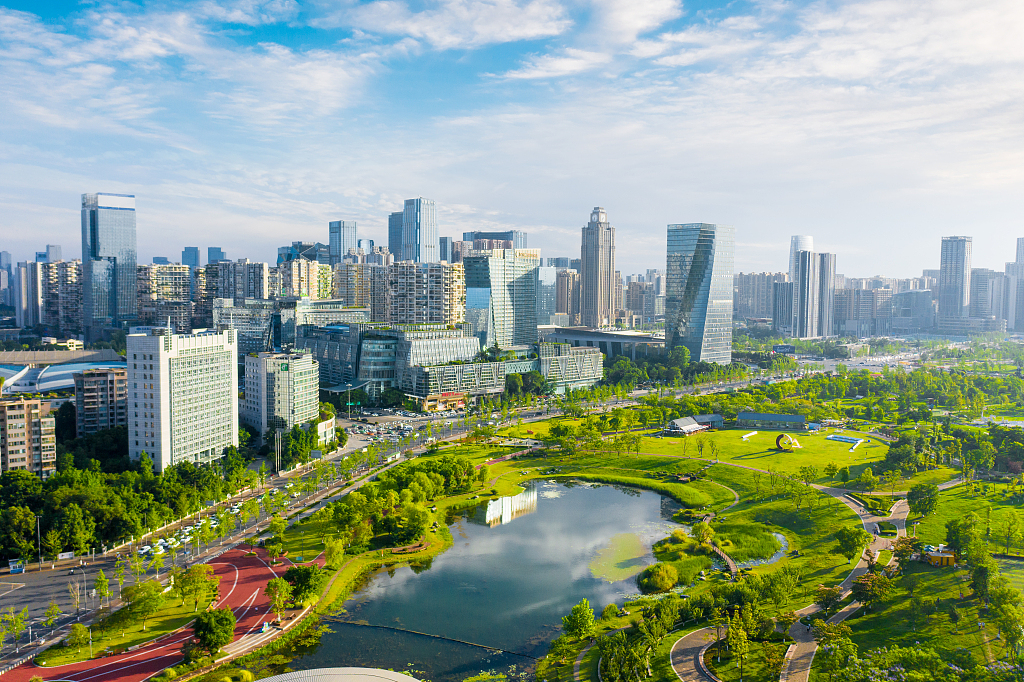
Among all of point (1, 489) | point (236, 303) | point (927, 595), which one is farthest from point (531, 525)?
point (236, 303)

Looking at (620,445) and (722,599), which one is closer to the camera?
(722,599)

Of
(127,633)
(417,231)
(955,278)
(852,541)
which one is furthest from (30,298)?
(955,278)

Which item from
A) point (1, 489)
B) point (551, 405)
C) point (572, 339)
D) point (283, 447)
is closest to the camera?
point (1, 489)

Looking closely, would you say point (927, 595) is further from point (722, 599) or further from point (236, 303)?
point (236, 303)

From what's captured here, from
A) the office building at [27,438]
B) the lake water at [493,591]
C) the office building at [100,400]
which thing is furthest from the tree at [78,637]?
the office building at [100,400]

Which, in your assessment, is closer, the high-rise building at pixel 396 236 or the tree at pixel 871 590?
the tree at pixel 871 590

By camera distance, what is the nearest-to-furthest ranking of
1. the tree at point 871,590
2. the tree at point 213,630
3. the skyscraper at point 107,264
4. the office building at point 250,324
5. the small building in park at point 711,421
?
the tree at point 213,630
the tree at point 871,590
the small building in park at point 711,421
the office building at point 250,324
the skyscraper at point 107,264

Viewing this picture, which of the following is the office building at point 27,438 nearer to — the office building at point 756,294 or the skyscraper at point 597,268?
the skyscraper at point 597,268

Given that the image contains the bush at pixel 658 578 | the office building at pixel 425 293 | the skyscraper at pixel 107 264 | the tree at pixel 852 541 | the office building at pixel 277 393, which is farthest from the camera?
the skyscraper at pixel 107 264
